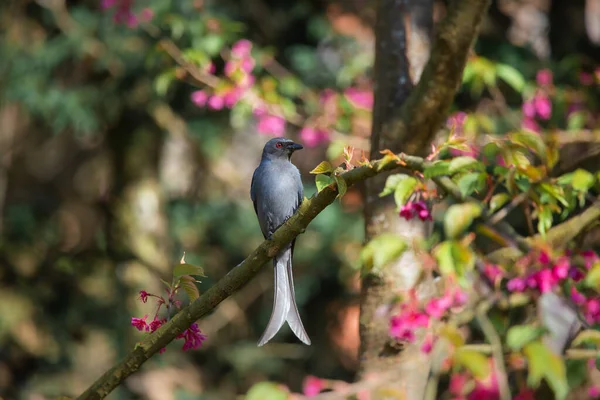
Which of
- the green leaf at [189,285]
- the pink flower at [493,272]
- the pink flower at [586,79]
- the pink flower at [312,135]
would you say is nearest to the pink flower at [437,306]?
the pink flower at [493,272]

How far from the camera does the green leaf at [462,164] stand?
251cm

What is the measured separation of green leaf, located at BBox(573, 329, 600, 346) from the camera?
249 cm

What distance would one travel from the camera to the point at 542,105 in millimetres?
5000

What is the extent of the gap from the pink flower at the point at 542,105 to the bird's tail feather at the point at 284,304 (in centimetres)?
242

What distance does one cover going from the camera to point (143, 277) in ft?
21.4

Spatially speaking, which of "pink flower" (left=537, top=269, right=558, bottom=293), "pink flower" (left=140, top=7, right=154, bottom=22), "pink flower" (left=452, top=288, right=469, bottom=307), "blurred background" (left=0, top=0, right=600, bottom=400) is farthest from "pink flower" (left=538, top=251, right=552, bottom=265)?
"pink flower" (left=140, top=7, right=154, bottom=22)

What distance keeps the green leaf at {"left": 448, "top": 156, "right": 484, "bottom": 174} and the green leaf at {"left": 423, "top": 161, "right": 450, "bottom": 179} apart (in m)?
0.02

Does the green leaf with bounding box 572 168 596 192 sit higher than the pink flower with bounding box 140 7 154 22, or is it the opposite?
the pink flower with bounding box 140 7 154 22

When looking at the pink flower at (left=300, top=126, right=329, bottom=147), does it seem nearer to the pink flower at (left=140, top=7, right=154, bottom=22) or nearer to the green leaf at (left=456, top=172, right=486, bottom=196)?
the pink flower at (left=140, top=7, right=154, bottom=22)

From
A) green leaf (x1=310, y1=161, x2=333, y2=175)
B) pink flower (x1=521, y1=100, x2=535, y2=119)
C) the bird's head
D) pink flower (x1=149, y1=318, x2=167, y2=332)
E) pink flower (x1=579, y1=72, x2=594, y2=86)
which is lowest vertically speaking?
pink flower (x1=149, y1=318, x2=167, y2=332)

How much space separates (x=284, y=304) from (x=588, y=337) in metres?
0.96

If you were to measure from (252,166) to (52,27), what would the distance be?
3067mm

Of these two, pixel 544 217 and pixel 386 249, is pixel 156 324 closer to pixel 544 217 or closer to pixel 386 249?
pixel 386 249

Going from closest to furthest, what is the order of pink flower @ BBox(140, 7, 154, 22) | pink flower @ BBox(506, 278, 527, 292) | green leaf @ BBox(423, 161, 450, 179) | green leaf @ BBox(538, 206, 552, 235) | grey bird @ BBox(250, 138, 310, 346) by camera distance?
green leaf @ BBox(423, 161, 450, 179) < green leaf @ BBox(538, 206, 552, 235) < pink flower @ BBox(506, 278, 527, 292) < grey bird @ BBox(250, 138, 310, 346) < pink flower @ BBox(140, 7, 154, 22)
